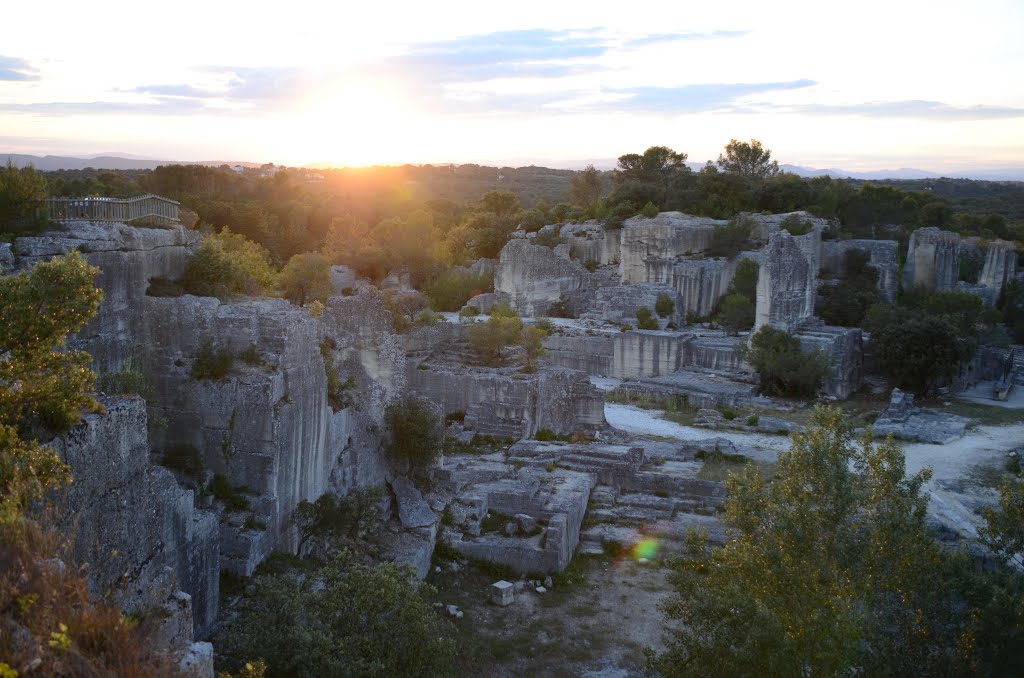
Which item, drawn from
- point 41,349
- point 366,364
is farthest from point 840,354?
point 41,349

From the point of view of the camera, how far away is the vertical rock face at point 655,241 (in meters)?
33.2

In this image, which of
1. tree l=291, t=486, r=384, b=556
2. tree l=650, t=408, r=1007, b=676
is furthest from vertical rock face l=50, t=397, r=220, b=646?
tree l=650, t=408, r=1007, b=676

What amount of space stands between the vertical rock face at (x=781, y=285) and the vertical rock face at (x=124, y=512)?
20707 millimetres

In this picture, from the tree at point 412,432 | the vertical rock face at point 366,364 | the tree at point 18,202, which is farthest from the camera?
the tree at point 412,432

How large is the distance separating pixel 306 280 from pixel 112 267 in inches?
684

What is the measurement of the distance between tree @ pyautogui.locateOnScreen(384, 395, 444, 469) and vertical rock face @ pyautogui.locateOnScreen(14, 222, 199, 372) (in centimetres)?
415

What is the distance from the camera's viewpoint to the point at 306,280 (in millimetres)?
26297

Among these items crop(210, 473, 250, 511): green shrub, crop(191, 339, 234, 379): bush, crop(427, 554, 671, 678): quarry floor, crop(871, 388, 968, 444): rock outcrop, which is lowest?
crop(427, 554, 671, 678): quarry floor

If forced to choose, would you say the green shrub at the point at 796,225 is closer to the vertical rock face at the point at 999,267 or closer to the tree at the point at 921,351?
the vertical rock face at the point at 999,267

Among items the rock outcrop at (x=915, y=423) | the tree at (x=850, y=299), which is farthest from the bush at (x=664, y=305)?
the rock outcrop at (x=915, y=423)

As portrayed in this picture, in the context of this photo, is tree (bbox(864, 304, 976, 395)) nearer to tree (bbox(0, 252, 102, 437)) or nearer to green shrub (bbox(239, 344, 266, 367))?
green shrub (bbox(239, 344, 266, 367))

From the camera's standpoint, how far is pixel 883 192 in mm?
40594

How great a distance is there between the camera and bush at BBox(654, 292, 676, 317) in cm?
2864

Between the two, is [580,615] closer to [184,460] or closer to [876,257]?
[184,460]
